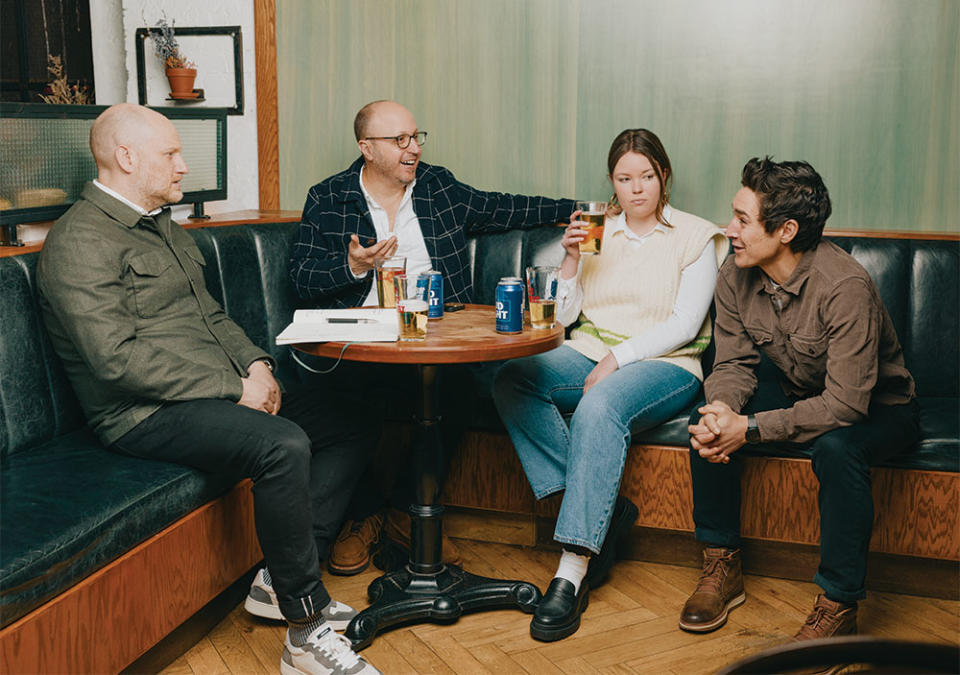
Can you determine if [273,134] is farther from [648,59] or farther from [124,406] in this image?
[124,406]

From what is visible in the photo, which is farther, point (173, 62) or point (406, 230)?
point (173, 62)

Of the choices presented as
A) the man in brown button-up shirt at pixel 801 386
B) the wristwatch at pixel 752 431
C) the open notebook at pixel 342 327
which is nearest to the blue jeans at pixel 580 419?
the man in brown button-up shirt at pixel 801 386

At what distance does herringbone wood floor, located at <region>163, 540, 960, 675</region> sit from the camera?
211 centimetres

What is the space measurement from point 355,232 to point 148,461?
3.46 feet

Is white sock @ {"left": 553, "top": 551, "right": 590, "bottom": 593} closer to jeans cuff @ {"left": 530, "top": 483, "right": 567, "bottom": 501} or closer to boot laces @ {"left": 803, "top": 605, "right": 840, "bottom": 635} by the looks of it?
jeans cuff @ {"left": 530, "top": 483, "right": 567, "bottom": 501}

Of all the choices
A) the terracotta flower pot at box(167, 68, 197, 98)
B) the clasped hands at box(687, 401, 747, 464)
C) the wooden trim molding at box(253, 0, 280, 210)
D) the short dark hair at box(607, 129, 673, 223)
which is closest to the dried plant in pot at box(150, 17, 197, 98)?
the terracotta flower pot at box(167, 68, 197, 98)

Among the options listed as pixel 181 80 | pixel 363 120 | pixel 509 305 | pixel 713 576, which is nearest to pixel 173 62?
pixel 181 80

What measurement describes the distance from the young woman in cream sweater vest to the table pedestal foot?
130mm

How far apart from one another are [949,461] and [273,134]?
2624 millimetres

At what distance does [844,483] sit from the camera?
2100mm

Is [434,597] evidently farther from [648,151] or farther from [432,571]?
[648,151]

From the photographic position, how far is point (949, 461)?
2.35 metres

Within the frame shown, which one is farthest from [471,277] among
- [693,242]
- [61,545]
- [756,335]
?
[61,545]

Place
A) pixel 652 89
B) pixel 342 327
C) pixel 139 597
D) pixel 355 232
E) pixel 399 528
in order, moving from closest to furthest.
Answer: pixel 139 597 → pixel 342 327 → pixel 399 528 → pixel 355 232 → pixel 652 89
